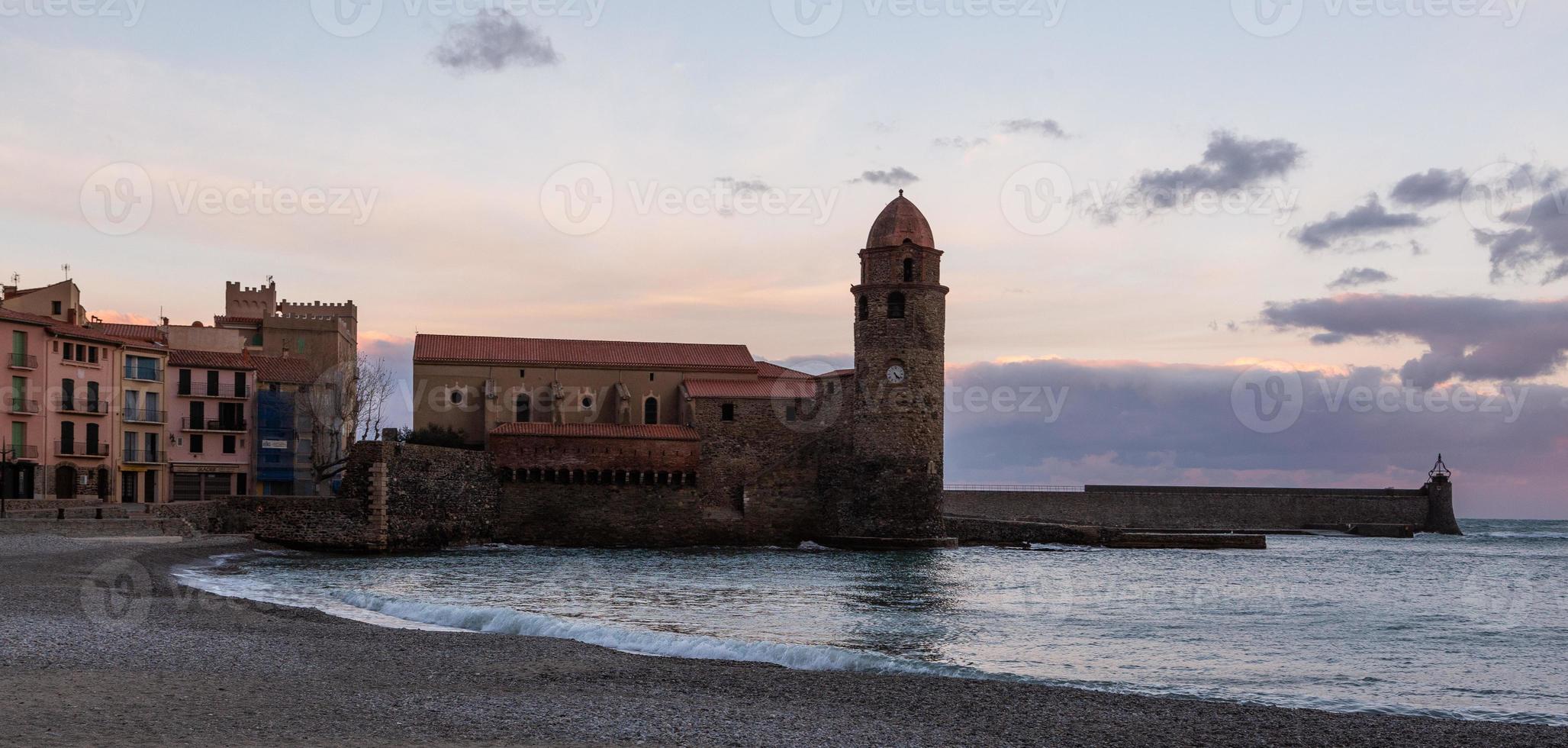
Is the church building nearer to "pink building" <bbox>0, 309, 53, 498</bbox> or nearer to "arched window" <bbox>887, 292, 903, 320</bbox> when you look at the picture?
"arched window" <bbox>887, 292, 903, 320</bbox>

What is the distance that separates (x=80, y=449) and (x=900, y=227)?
2652 cm

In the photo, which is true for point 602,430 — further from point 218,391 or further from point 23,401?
point 23,401

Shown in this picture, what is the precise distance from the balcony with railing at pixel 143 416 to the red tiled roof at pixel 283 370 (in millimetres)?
4179

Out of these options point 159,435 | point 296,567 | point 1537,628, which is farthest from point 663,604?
point 159,435

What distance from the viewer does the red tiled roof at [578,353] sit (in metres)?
48.2

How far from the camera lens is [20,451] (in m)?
38.4

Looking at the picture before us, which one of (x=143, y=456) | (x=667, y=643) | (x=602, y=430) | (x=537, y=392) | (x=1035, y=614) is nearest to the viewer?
(x=667, y=643)

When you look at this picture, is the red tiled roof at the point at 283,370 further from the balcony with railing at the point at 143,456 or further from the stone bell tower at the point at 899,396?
the stone bell tower at the point at 899,396

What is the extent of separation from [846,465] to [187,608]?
29158 millimetres

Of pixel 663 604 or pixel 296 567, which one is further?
pixel 296 567

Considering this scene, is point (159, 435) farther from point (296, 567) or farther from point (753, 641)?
point (753, 641)

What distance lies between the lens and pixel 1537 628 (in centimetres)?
2100

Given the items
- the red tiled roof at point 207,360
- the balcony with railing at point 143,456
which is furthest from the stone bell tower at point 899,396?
the balcony with railing at point 143,456

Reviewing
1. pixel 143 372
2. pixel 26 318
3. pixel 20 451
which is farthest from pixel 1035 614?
pixel 143 372
